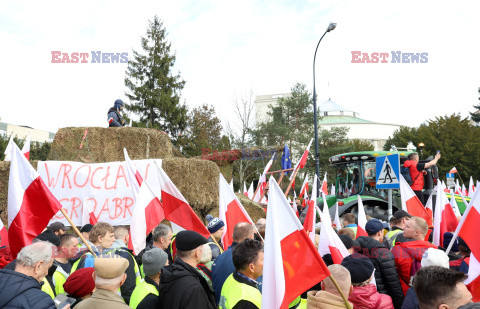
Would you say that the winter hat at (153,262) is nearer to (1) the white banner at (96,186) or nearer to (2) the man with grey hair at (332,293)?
(2) the man with grey hair at (332,293)

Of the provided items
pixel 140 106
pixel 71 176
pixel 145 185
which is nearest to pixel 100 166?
pixel 71 176

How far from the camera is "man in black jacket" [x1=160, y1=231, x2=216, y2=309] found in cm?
333

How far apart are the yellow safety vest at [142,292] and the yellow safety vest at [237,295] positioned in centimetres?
73

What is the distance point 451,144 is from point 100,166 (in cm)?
4126

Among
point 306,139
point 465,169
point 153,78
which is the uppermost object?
point 153,78

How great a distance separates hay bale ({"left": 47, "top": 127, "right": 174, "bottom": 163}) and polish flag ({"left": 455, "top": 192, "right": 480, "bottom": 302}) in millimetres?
8294

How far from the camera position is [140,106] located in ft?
114

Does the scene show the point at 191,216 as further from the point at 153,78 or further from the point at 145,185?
the point at 153,78

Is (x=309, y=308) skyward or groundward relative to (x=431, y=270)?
groundward

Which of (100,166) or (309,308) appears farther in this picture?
(100,166)

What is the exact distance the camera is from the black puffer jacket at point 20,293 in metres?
3.17

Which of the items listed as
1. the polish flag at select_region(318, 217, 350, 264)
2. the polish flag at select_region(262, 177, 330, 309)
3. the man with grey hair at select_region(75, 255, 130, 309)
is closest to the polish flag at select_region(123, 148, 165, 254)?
the polish flag at select_region(318, 217, 350, 264)

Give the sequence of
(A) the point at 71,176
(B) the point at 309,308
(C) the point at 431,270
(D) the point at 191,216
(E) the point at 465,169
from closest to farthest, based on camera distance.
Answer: (C) the point at 431,270
(B) the point at 309,308
(D) the point at 191,216
(A) the point at 71,176
(E) the point at 465,169

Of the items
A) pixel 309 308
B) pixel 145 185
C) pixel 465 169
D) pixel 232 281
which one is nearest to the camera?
pixel 309 308
